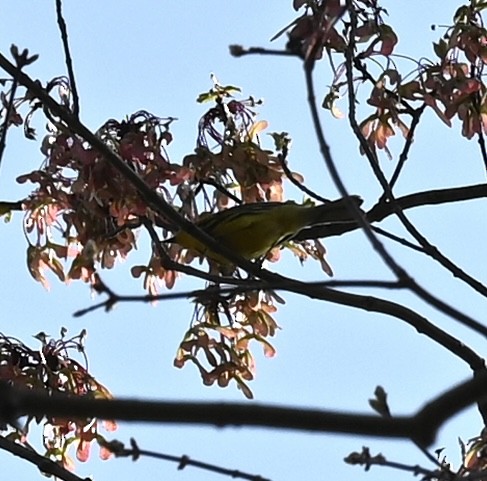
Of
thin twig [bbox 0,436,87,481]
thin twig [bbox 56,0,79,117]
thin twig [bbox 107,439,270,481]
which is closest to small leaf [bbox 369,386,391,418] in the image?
thin twig [bbox 107,439,270,481]

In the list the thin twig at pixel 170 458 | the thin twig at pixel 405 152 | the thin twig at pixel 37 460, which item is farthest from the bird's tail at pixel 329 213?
the thin twig at pixel 170 458

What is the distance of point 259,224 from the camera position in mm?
4176

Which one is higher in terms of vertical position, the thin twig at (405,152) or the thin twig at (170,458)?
the thin twig at (405,152)

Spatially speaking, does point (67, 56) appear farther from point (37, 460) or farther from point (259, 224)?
point (259, 224)

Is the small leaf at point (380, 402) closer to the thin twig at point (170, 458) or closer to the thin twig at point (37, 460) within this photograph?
the thin twig at point (170, 458)

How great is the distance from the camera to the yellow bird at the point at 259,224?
13.2 ft

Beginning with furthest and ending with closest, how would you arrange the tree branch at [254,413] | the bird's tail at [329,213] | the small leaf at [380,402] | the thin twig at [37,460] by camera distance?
→ the bird's tail at [329,213] < the thin twig at [37,460] < the small leaf at [380,402] < the tree branch at [254,413]

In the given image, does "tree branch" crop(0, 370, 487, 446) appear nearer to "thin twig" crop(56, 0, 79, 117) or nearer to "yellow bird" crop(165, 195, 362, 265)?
"thin twig" crop(56, 0, 79, 117)

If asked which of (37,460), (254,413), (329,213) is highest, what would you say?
(329,213)

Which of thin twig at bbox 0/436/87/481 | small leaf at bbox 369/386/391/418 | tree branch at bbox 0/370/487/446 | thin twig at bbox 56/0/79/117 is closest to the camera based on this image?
tree branch at bbox 0/370/487/446

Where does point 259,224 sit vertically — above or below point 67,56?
above

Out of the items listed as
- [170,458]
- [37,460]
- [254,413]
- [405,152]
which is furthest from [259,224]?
[254,413]

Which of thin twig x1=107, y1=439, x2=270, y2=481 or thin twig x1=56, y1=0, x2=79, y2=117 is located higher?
thin twig x1=56, y1=0, x2=79, y2=117

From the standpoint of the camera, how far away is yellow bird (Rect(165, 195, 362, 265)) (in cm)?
401
